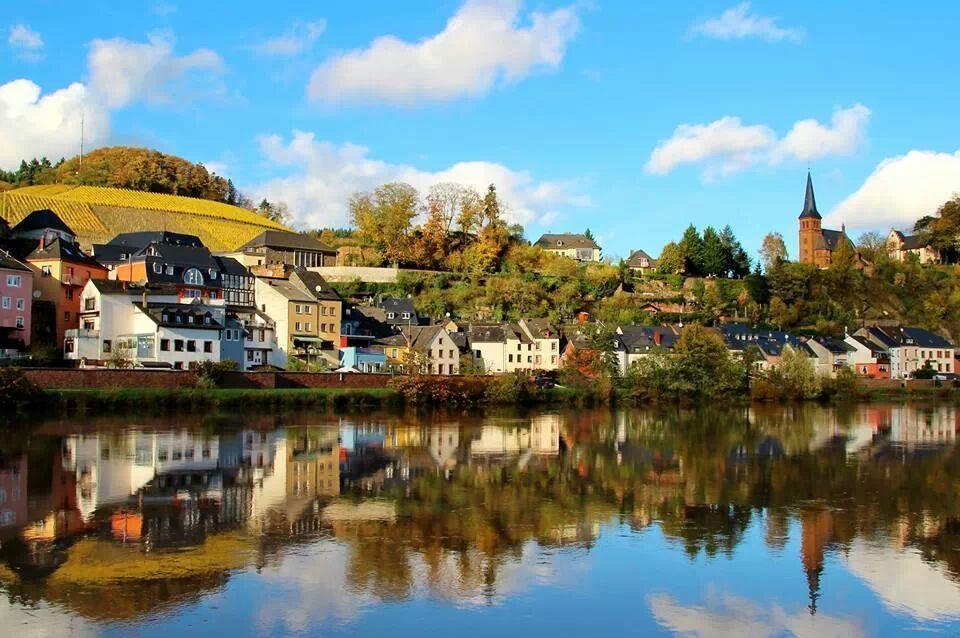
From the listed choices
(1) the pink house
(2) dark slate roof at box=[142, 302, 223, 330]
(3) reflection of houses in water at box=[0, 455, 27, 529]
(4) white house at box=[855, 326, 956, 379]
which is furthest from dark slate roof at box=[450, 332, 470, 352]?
(3) reflection of houses in water at box=[0, 455, 27, 529]

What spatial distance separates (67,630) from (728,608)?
10.1m

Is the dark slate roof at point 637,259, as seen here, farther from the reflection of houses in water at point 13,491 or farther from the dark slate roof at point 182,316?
the reflection of houses in water at point 13,491

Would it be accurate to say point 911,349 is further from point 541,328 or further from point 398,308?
point 398,308

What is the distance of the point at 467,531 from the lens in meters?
19.6

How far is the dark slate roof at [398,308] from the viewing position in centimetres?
7806

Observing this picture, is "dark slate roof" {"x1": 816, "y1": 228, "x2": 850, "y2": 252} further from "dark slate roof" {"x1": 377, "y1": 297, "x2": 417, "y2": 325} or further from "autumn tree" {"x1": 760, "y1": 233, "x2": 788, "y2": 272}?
"dark slate roof" {"x1": 377, "y1": 297, "x2": 417, "y2": 325}

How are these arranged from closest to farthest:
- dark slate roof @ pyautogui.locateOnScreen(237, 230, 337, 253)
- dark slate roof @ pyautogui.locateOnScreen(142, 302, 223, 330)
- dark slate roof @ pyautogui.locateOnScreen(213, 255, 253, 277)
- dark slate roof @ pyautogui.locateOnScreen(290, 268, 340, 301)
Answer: dark slate roof @ pyautogui.locateOnScreen(142, 302, 223, 330), dark slate roof @ pyautogui.locateOnScreen(213, 255, 253, 277), dark slate roof @ pyautogui.locateOnScreen(290, 268, 340, 301), dark slate roof @ pyautogui.locateOnScreen(237, 230, 337, 253)

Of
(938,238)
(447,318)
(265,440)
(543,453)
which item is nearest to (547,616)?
(543,453)

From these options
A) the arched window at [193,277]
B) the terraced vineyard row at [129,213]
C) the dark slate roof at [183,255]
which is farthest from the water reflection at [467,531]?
the terraced vineyard row at [129,213]

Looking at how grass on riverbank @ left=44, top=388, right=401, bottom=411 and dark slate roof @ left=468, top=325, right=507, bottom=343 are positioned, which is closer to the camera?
grass on riverbank @ left=44, top=388, right=401, bottom=411

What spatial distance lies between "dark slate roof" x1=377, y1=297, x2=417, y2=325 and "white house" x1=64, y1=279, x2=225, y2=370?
23395 millimetres

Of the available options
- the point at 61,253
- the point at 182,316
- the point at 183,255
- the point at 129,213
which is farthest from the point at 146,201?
the point at 182,316

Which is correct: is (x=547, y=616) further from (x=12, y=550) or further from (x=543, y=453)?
(x=543, y=453)

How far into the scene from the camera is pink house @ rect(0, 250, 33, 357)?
51.5m
